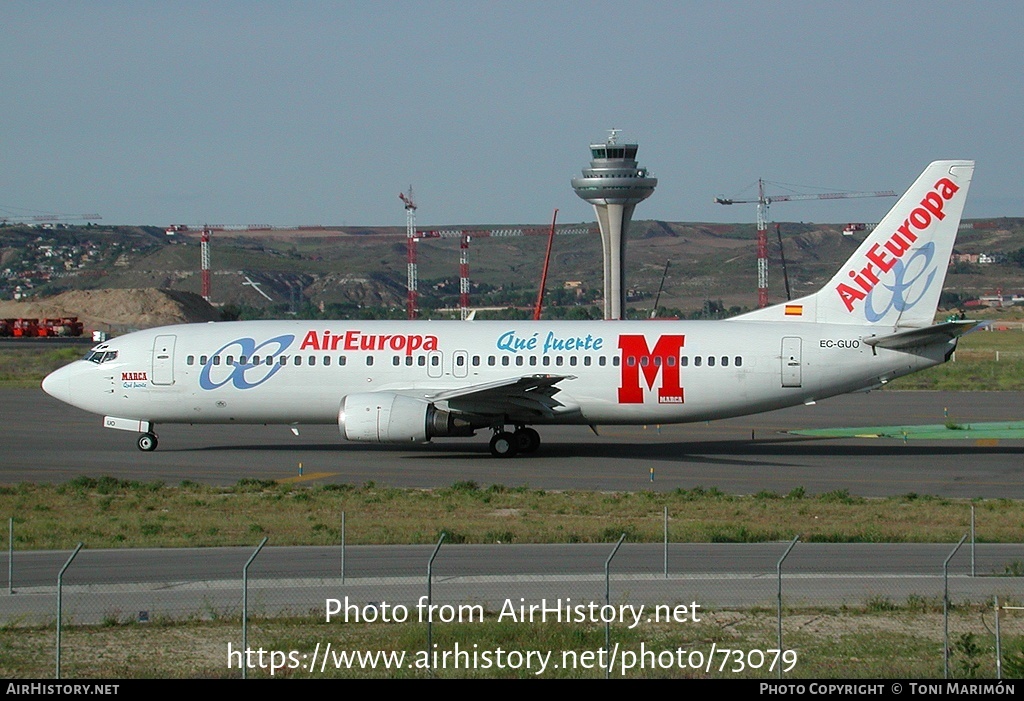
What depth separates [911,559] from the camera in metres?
22.9

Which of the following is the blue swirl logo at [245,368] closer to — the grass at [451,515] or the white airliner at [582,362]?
the white airliner at [582,362]

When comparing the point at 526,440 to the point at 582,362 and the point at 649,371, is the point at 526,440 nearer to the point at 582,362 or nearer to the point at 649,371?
the point at 582,362

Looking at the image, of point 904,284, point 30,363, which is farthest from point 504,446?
point 30,363

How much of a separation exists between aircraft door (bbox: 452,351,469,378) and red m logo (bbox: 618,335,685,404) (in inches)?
189

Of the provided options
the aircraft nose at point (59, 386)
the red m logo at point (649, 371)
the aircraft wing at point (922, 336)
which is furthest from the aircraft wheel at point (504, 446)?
the aircraft nose at point (59, 386)

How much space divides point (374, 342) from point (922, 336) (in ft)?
54.5

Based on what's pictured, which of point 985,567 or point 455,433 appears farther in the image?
point 455,433

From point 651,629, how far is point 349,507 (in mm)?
12985

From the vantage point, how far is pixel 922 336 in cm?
3703

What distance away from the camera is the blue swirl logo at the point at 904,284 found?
38281mm

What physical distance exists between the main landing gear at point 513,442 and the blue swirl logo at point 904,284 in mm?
11050

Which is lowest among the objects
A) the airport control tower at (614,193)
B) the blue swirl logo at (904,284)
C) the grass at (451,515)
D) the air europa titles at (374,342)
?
the grass at (451,515)

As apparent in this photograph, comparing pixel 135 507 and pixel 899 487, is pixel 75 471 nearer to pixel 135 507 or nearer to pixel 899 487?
pixel 135 507
